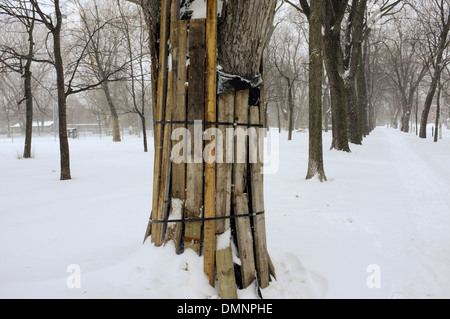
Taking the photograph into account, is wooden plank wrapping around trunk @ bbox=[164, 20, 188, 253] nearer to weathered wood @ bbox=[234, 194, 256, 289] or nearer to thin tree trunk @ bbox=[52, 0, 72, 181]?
weathered wood @ bbox=[234, 194, 256, 289]

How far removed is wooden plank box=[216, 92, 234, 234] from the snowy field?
0.43 meters

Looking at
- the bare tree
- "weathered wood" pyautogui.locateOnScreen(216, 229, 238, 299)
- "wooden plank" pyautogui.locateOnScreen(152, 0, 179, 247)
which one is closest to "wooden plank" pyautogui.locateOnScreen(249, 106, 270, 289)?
"weathered wood" pyautogui.locateOnScreen(216, 229, 238, 299)

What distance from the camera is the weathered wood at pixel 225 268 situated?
7.82 ft

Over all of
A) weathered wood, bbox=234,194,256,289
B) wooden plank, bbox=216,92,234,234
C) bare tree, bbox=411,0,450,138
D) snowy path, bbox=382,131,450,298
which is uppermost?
bare tree, bbox=411,0,450,138

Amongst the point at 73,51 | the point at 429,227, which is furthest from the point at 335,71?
the point at 73,51

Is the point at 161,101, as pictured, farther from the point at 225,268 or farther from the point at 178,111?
the point at 225,268

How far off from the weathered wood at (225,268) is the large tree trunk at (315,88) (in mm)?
5156

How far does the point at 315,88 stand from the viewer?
7.32m

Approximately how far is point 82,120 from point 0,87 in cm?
3032

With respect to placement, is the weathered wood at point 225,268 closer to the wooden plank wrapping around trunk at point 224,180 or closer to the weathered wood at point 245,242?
the wooden plank wrapping around trunk at point 224,180

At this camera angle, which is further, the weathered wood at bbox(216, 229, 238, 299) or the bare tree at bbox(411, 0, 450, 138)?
the bare tree at bbox(411, 0, 450, 138)

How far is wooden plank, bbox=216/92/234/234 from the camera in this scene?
251cm

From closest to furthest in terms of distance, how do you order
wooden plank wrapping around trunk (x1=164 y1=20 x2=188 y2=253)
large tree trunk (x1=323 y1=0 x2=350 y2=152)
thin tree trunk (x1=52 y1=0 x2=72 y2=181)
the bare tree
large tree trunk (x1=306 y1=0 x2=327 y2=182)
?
wooden plank wrapping around trunk (x1=164 y1=20 x2=188 y2=253) < large tree trunk (x1=306 y1=0 x2=327 y2=182) < thin tree trunk (x1=52 y1=0 x2=72 y2=181) < large tree trunk (x1=323 y1=0 x2=350 y2=152) < the bare tree
